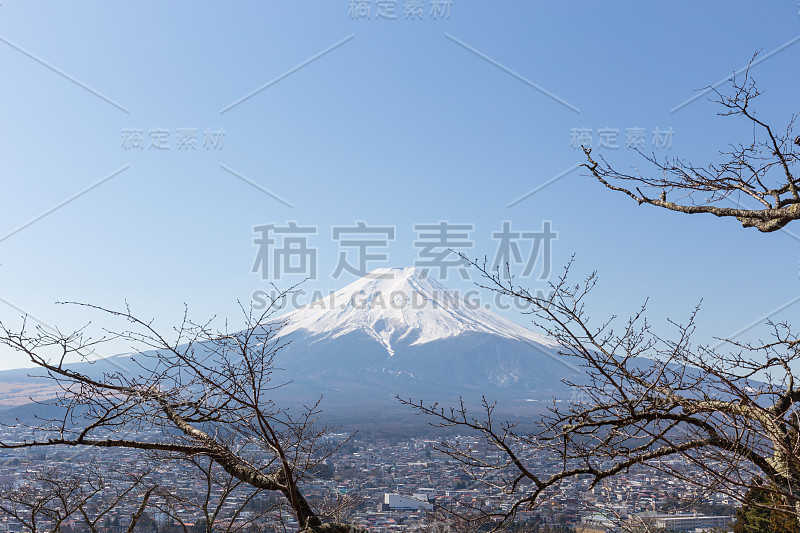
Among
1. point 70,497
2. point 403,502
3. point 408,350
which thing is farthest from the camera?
point 408,350

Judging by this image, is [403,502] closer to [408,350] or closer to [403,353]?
[403,353]

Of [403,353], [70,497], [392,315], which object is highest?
[392,315]

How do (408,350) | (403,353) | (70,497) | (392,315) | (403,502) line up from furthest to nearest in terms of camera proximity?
(392,315) < (408,350) < (403,353) < (403,502) < (70,497)

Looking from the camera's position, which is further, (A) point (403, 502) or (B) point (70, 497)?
(A) point (403, 502)

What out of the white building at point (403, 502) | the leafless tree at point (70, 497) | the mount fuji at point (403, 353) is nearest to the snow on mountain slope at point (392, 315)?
the mount fuji at point (403, 353)

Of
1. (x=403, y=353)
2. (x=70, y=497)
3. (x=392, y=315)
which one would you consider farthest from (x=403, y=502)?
(x=392, y=315)

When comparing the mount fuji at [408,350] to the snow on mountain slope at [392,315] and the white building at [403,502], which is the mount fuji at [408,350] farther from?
the white building at [403,502]

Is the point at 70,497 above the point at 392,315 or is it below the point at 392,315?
below

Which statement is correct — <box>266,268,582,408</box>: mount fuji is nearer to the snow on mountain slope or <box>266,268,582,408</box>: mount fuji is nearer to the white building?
the snow on mountain slope

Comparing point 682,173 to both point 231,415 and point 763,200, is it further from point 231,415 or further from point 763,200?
point 231,415
